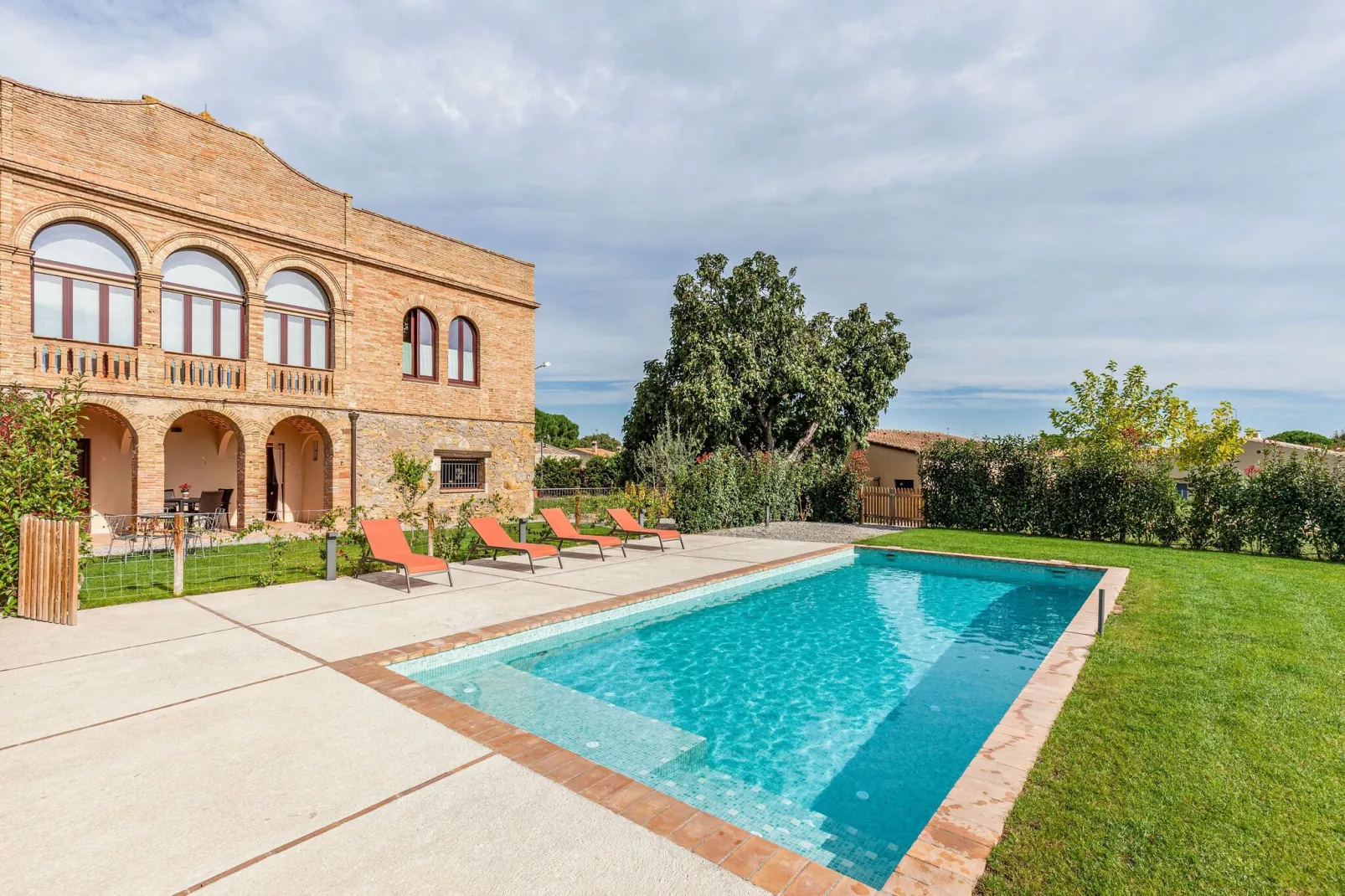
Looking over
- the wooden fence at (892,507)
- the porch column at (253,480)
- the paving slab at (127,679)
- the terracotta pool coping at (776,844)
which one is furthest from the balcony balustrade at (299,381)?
the wooden fence at (892,507)

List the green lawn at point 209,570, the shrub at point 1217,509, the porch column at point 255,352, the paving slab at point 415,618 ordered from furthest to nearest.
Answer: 1. the porch column at point 255,352
2. the shrub at point 1217,509
3. the green lawn at point 209,570
4. the paving slab at point 415,618

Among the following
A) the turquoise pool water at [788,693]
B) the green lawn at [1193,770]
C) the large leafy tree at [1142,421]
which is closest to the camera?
the green lawn at [1193,770]

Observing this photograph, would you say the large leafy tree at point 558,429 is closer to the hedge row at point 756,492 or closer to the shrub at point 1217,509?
the hedge row at point 756,492

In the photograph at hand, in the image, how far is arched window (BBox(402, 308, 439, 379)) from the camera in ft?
59.5

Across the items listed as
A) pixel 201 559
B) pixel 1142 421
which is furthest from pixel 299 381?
pixel 1142 421

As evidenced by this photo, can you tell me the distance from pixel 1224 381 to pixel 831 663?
26.3 meters

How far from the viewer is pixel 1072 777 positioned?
3.27 m

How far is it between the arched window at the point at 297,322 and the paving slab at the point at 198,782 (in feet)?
45.9

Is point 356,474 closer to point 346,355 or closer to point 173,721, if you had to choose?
point 346,355

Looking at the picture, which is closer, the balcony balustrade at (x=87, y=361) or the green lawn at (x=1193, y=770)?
the green lawn at (x=1193, y=770)

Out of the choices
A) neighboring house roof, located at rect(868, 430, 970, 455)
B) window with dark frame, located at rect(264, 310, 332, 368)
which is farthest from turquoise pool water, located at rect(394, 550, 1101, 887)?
neighboring house roof, located at rect(868, 430, 970, 455)

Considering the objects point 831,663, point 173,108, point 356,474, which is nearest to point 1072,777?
point 831,663

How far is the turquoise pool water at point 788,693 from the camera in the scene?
3955 millimetres

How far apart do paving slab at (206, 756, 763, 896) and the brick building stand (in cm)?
1432
